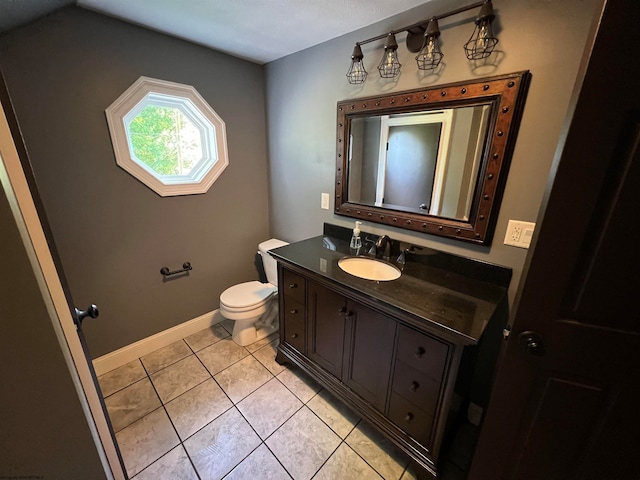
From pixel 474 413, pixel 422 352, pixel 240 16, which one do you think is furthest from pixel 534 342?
pixel 240 16

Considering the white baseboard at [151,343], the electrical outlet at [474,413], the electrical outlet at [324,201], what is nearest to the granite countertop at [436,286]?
the electrical outlet at [324,201]

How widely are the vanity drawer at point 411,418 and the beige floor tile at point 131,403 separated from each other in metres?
1.40

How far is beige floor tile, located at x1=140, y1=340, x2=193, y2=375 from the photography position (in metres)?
1.85

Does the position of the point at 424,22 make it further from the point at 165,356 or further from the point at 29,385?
the point at 165,356

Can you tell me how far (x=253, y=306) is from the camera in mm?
1930

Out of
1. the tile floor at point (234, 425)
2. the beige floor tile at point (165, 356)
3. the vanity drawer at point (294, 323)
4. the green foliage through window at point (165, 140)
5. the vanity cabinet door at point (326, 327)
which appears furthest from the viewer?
the beige floor tile at point (165, 356)

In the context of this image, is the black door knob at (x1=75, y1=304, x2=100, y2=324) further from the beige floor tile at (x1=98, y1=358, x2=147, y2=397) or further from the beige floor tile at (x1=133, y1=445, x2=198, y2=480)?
the beige floor tile at (x1=98, y1=358, x2=147, y2=397)

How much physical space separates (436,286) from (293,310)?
34.9 inches

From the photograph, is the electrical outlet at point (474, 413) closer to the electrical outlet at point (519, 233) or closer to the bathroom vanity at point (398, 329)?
the bathroom vanity at point (398, 329)

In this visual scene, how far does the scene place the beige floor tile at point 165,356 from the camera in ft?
6.07

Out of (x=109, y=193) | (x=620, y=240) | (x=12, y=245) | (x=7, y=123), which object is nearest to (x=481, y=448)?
(x=620, y=240)

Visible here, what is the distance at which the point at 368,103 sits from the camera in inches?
60.7

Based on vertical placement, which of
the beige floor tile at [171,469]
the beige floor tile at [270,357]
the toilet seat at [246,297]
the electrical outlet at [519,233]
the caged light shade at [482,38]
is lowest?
the beige floor tile at [171,469]

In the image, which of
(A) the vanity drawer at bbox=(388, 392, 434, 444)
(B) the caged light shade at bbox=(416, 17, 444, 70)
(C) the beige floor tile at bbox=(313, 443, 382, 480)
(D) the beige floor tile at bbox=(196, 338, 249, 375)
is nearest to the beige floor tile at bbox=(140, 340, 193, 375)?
(D) the beige floor tile at bbox=(196, 338, 249, 375)
